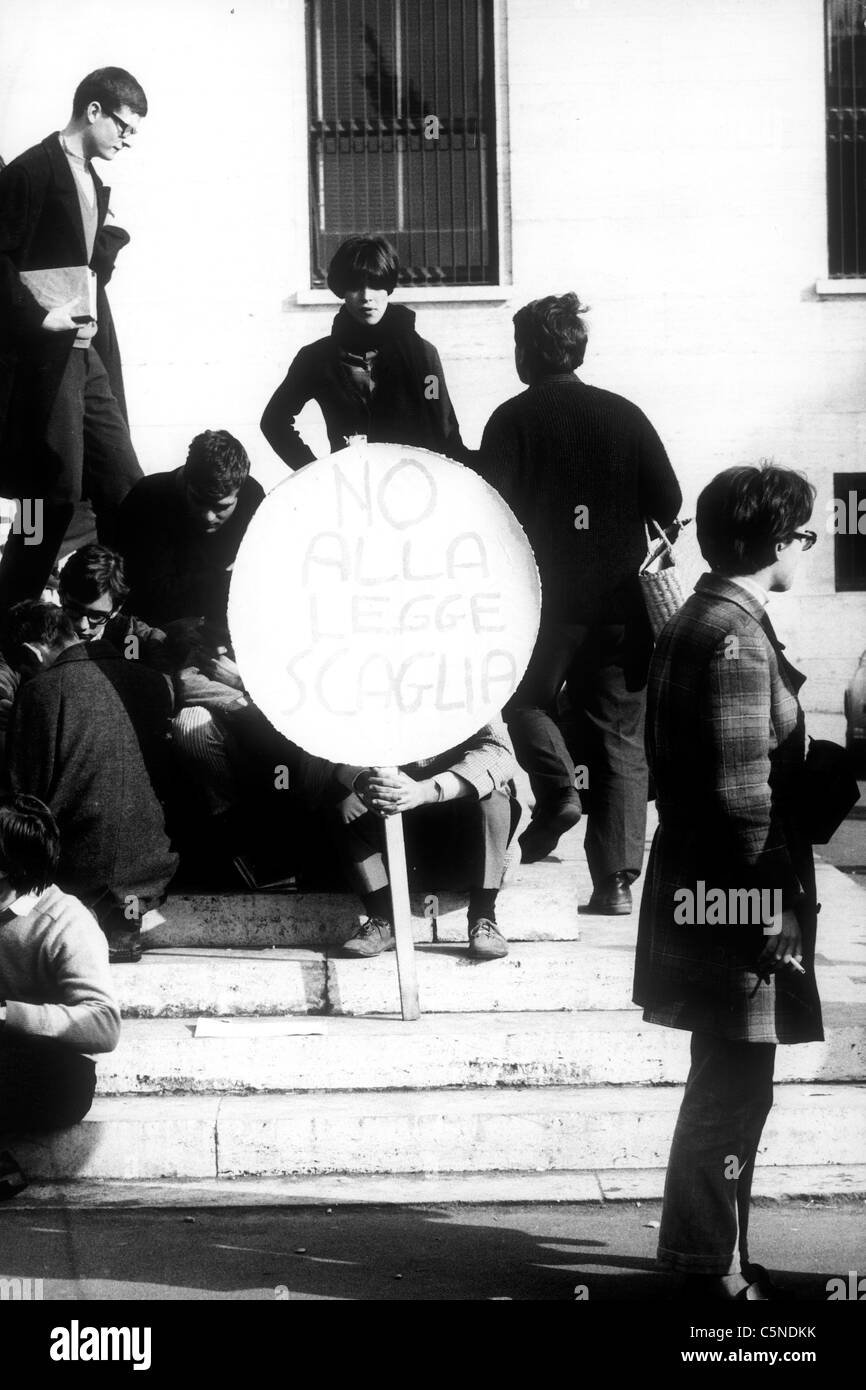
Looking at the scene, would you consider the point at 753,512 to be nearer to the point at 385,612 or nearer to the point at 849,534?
the point at 385,612

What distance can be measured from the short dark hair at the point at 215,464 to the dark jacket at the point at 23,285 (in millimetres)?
709

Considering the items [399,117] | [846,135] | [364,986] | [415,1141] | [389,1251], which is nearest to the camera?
[389,1251]

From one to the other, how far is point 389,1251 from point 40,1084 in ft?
3.25

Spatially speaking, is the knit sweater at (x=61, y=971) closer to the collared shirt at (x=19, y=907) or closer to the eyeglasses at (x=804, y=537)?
the collared shirt at (x=19, y=907)

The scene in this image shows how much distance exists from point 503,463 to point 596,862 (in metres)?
1.30

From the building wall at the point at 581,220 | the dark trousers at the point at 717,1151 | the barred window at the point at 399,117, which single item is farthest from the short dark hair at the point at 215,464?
the barred window at the point at 399,117

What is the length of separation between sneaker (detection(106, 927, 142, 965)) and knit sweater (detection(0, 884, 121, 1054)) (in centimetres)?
79

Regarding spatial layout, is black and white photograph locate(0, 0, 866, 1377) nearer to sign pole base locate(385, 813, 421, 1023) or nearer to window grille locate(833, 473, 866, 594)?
sign pole base locate(385, 813, 421, 1023)

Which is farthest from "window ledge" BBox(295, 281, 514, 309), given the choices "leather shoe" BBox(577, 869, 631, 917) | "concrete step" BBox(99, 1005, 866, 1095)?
"concrete step" BBox(99, 1005, 866, 1095)

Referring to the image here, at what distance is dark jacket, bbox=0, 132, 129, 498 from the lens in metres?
6.41

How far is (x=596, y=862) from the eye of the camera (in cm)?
615

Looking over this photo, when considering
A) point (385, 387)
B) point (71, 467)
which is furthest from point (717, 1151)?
point (71, 467)

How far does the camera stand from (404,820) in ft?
18.9

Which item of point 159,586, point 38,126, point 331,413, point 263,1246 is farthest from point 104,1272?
point 38,126
